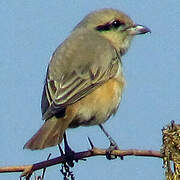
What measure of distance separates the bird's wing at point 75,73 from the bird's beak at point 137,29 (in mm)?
518

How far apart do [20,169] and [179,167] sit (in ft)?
2.50

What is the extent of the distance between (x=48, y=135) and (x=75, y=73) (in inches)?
32.5

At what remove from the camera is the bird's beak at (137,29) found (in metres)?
5.33

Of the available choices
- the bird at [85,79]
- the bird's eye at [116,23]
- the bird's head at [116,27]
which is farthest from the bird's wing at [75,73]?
the bird's eye at [116,23]

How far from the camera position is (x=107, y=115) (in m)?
4.50

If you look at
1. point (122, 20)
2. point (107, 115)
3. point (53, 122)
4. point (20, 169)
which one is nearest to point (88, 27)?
point (122, 20)

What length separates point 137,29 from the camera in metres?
5.38

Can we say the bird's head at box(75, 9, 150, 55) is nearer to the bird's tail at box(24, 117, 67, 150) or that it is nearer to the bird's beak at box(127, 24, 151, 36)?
the bird's beak at box(127, 24, 151, 36)

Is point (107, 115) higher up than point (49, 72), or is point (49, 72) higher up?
point (49, 72)

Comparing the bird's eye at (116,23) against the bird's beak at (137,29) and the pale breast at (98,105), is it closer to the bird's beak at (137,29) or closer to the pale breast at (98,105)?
the bird's beak at (137,29)

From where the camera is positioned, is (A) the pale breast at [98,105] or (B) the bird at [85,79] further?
(A) the pale breast at [98,105]

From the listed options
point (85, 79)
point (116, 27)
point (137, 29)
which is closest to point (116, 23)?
point (116, 27)

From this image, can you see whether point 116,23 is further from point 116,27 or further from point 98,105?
point 98,105

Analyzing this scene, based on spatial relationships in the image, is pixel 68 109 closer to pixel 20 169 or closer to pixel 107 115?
pixel 107 115
